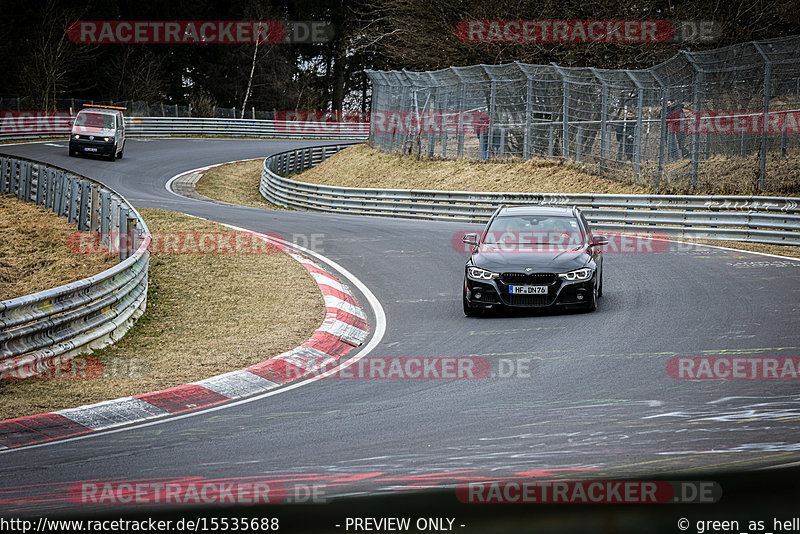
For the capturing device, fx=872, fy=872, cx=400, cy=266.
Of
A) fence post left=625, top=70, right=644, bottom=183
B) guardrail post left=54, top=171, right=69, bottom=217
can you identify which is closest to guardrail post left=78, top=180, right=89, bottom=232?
guardrail post left=54, top=171, right=69, bottom=217

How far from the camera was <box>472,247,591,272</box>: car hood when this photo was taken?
11445 mm

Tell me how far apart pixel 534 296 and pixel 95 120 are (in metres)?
31.4

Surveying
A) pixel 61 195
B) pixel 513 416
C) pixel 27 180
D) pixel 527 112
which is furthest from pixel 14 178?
pixel 513 416

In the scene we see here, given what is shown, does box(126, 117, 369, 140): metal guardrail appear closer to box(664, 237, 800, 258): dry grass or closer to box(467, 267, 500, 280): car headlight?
box(664, 237, 800, 258): dry grass

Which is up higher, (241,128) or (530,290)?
(241,128)

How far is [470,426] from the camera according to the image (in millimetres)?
6379

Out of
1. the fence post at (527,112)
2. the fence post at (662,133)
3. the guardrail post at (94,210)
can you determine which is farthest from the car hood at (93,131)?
the fence post at (662,133)

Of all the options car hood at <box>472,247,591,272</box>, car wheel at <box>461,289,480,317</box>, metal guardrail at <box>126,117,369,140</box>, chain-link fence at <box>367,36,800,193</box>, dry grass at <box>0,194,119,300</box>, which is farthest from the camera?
metal guardrail at <box>126,117,369,140</box>

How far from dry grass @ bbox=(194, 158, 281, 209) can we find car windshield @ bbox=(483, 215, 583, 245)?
68.6ft

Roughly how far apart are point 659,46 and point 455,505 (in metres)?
31.4

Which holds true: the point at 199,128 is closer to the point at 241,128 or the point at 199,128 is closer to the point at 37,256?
the point at 241,128

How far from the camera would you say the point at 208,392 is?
26.7 feet

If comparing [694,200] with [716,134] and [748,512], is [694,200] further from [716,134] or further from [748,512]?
[748,512]

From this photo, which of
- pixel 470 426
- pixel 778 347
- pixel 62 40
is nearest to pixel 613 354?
pixel 778 347
